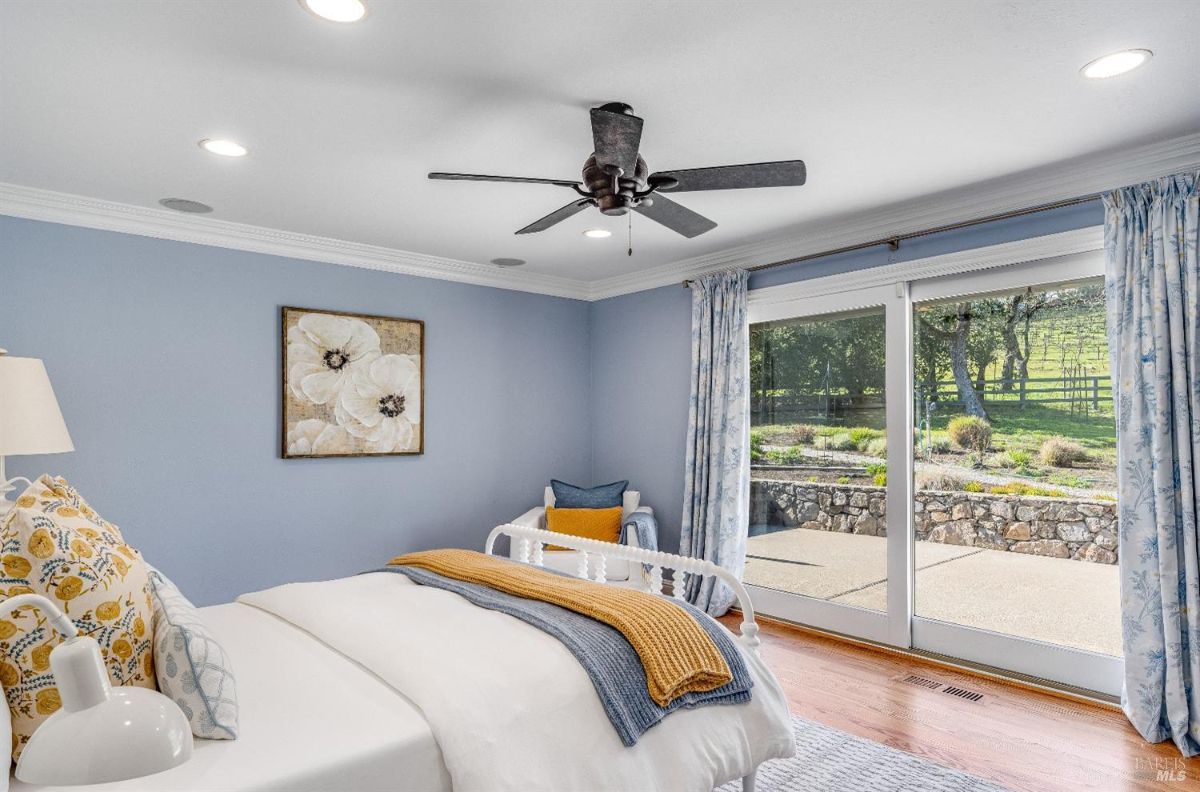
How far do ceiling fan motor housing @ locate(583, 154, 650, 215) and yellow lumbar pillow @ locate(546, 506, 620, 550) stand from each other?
2.55 meters

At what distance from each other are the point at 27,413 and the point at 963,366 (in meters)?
4.20

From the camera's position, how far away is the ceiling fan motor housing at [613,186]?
253 cm

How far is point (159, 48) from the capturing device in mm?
2180

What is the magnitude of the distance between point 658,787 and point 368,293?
360cm

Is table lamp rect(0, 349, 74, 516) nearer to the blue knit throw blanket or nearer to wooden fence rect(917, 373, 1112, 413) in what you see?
the blue knit throw blanket

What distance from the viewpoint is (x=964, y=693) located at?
3326mm

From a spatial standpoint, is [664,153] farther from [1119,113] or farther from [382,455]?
[382,455]

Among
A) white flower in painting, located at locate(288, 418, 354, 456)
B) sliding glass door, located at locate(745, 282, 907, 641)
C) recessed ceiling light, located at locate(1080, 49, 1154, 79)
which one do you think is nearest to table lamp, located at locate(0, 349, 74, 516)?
white flower in painting, located at locate(288, 418, 354, 456)

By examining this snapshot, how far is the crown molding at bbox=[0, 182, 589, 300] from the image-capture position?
3.49 meters

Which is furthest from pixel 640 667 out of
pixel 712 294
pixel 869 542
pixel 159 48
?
pixel 712 294

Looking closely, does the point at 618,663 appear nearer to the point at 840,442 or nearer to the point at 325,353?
the point at 840,442

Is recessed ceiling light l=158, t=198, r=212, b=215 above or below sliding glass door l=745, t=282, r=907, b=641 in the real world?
above

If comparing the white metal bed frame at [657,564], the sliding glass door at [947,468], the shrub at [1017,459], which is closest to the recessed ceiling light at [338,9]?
the white metal bed frame at [657,564]

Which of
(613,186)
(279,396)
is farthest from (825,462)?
(279,396)
